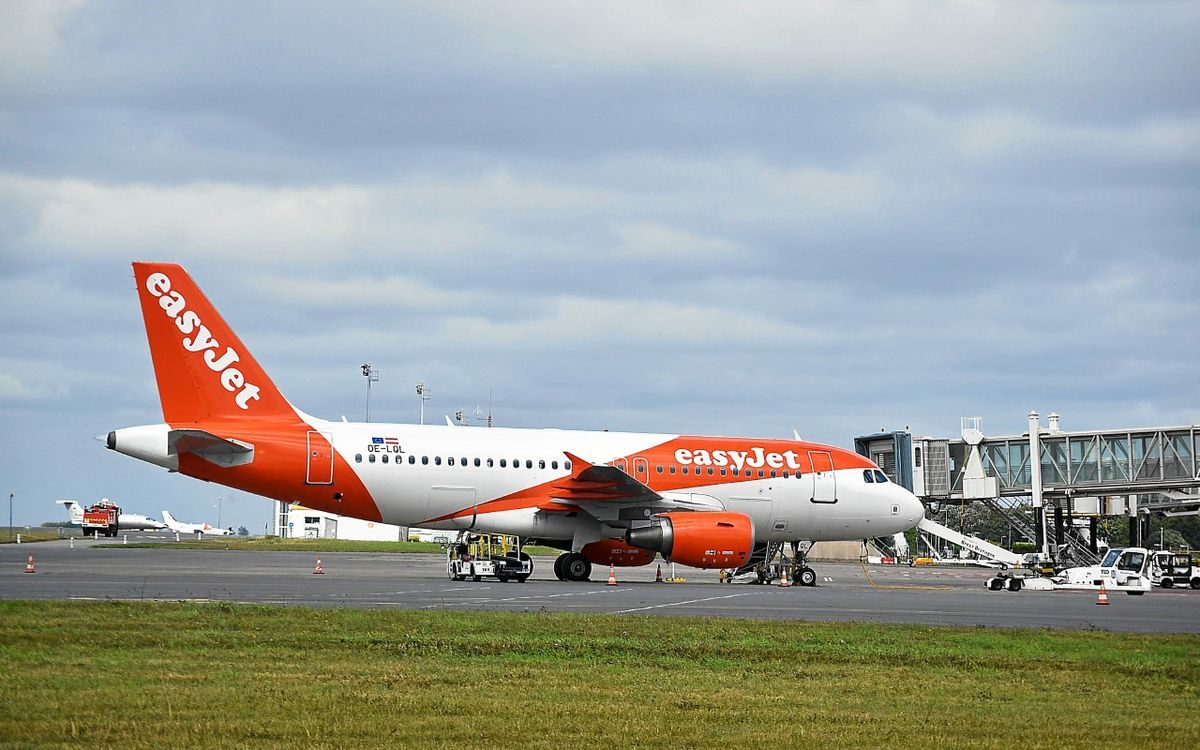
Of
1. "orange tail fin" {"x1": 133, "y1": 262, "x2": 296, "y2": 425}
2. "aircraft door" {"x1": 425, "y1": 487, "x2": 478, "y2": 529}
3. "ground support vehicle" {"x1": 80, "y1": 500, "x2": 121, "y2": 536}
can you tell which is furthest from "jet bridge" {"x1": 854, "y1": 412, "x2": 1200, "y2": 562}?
"ground support vehicle" {"x1": 80, "y1": 500, "x2": 121, "y2": 536}

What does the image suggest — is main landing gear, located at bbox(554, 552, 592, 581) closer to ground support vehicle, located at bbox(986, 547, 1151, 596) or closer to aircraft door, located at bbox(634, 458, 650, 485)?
aircraft door, located at bbox(634, 458, 650, 485)

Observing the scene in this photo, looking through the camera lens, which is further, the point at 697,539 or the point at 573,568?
the point at 573,568

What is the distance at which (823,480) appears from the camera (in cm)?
3547

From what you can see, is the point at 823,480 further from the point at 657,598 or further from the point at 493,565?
the point at 657,598

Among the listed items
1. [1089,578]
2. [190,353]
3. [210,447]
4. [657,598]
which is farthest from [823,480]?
[190,353]

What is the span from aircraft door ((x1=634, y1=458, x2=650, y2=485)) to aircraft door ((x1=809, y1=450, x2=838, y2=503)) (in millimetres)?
5075

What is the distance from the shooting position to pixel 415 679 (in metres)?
11.5

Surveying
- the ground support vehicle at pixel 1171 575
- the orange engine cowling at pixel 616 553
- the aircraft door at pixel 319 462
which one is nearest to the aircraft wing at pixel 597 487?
the orange engine cowling at pixel 616 553

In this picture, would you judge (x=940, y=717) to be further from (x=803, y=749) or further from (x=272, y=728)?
(x=272, y=728)

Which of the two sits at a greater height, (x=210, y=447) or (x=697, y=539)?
(x=210, y=447)

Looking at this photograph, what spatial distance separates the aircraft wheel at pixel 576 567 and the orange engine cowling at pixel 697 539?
1.85 m

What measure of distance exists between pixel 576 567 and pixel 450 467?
4.20 m

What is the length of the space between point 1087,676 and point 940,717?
3.72m

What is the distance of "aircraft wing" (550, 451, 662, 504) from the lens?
30375 millimetres
